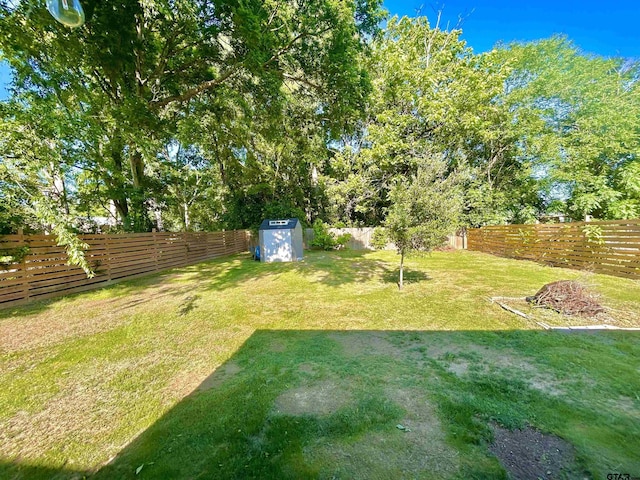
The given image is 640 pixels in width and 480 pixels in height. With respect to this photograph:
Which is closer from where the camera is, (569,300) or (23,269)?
(569,300)

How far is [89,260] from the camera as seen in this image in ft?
22.5

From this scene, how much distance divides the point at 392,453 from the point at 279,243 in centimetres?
1052

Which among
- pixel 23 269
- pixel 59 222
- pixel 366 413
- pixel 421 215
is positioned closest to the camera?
pixel 366 413

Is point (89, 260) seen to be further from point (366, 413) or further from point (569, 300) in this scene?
point (569, 300)

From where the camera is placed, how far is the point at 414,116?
15055 mm

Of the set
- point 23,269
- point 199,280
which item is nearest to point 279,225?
point 199,280

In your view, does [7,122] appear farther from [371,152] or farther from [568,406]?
[371,152]

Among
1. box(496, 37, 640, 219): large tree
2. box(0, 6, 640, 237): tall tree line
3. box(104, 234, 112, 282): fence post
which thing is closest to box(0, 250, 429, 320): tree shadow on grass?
box(104, 234, 112, 282): fence post

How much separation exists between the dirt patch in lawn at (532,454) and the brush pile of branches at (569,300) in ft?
11.1

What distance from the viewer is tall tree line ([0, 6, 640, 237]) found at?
5.99 meters

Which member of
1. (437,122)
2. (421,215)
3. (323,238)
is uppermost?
(437,122)

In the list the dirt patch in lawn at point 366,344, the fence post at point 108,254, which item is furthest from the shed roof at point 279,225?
the dirt patch in lawn at point 366,344

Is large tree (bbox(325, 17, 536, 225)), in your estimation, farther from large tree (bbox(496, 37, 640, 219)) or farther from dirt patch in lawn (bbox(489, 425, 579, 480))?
dirt patch in lawn (bbox(489, 425, 579, 480))

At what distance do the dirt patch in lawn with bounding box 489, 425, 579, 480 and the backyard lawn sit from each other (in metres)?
0.01
